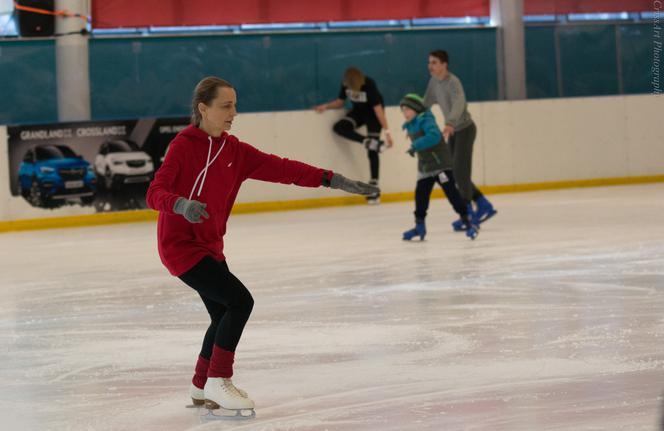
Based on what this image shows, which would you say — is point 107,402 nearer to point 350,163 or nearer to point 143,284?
point 143,284

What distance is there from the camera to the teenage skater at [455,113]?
10266 mm

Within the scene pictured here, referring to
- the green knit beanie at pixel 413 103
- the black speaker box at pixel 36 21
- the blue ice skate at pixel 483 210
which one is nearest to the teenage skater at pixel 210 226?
the green knit beanie at pixel 413 103

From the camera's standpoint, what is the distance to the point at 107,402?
15.2 feet

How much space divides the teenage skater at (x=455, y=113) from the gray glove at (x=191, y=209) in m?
6.29

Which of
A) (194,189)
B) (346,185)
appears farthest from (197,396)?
(346,185)

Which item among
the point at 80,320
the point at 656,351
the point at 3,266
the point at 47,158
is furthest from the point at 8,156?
the point at 656,351

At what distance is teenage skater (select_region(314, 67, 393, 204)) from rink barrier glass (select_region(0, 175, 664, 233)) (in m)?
0.36

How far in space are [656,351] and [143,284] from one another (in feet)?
12.1

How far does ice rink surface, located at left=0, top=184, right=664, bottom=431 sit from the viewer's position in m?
4.37

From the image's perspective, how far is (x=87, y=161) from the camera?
42.2ft

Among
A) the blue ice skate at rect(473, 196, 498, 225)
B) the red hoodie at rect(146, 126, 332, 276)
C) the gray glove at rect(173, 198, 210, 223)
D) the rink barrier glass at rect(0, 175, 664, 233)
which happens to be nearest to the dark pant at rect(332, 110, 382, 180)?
the rink barrier glass at rect(0, 175, 664, 233)

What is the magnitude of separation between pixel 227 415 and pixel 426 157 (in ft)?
18.4

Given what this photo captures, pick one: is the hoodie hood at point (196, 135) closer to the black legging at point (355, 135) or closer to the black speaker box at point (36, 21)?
the black legging at point (355, 135)

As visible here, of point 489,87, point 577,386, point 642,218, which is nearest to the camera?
point 577,386
